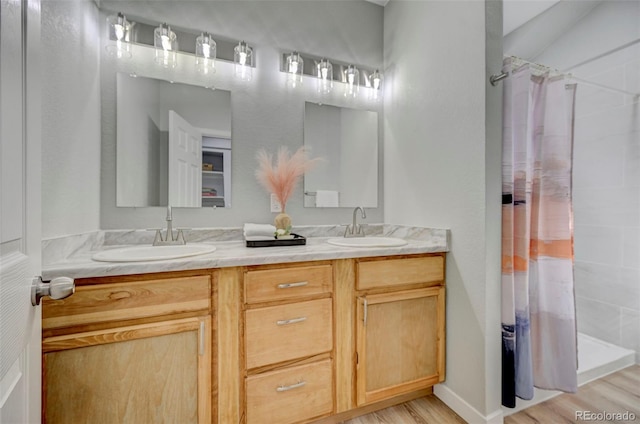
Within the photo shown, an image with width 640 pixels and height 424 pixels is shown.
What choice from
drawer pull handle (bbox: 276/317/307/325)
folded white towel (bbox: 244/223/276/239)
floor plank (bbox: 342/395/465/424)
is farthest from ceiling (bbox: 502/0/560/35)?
floor plank (bbox: 342/395/465/424)

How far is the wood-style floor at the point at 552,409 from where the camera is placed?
5.14ft

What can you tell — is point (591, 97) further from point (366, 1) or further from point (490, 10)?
point (366, 1)

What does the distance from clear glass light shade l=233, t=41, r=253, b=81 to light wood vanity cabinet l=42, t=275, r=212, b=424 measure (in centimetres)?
133

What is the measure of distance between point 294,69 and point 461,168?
4.07 feet

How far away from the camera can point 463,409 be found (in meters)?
1.59

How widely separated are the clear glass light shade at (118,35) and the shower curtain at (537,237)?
6.61 ft

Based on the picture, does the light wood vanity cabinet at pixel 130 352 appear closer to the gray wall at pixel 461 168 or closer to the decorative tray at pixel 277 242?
the decorative tray at pixel 277 242

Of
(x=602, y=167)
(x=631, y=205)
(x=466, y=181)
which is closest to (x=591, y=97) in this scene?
(x=602, y=167)

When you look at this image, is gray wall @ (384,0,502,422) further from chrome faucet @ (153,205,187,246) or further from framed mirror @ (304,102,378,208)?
chrome faucet @ (153,205,187,246)

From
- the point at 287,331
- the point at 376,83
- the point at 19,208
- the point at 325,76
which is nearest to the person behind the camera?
the point at 19,208

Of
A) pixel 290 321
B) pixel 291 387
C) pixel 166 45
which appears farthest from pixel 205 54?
pixel 291 387

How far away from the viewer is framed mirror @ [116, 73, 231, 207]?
170 cm

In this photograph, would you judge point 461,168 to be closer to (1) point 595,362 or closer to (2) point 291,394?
(2) point 291,394

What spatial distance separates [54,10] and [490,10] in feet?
6.24
